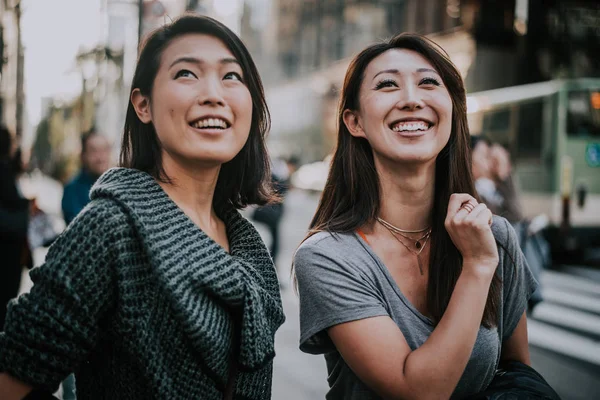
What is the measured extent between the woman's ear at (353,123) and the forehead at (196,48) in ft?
1.86

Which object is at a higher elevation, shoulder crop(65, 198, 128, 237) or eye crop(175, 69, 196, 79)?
eye crop(175, 69, 196, 79)

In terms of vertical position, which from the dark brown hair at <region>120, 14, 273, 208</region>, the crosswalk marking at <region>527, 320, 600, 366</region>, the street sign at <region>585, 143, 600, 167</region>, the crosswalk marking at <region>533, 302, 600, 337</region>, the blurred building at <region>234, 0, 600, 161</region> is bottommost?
the crosswalk marking at <region>533, 302, 600, 337</region>

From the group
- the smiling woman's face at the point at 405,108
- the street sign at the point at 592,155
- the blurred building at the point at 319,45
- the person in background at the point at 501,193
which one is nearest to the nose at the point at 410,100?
the smiling woman's face at the point at 405,108

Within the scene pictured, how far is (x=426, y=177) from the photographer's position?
84.9 inches

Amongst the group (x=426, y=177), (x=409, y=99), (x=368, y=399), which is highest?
(x=409, y=99)

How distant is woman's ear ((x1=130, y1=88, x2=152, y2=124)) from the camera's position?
1767 mm

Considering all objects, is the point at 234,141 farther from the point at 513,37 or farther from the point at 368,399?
the point at 513,37

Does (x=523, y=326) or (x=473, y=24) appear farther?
(x=473, y=24)

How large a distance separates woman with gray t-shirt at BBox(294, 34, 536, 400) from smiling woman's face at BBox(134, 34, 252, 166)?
45cm

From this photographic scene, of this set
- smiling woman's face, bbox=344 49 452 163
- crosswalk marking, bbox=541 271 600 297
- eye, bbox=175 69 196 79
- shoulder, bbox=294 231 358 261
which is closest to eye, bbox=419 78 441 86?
smiling woman's face, bbox=344 49 452 163

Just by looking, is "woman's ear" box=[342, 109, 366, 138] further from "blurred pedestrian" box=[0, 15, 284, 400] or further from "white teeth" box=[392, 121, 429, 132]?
"blurred pedestrian" box=[0, 15, 284, 400]

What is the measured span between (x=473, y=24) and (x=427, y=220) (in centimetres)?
2210

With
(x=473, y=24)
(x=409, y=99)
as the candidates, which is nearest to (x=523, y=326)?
(x=409, y=99)

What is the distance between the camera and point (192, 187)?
5.87 ft
